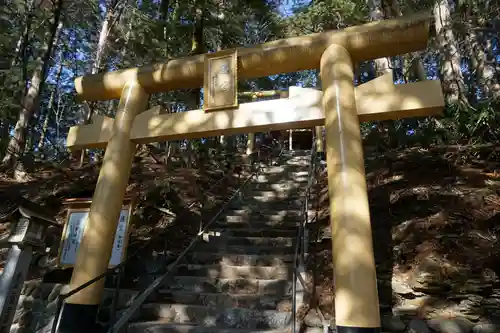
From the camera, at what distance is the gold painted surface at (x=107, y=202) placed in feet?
13.8

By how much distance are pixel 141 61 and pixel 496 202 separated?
9650mm

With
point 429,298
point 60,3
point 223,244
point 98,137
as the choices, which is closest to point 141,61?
point 60,3

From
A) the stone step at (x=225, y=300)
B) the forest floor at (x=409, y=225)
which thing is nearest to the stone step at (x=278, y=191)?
the forest floor at (x=409, y=225)

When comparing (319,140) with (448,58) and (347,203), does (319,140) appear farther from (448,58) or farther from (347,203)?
(347,203)

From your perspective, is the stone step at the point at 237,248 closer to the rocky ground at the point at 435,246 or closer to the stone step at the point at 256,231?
the stone step at the point at 256,231

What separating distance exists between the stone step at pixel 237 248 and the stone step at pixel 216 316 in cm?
143

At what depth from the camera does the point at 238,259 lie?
534 cm

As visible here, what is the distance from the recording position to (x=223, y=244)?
5973 millimetres

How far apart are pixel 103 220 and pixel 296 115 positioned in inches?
112

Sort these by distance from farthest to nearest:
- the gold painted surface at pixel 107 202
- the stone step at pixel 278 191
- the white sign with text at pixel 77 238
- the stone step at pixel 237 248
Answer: the stone step at pixel 278 191 → the stone step at pixel 237 248 → the white sign with text at pixel 77 238 → the gold painted surface at pixel 107 202

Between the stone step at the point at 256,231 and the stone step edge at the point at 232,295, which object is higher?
the stone step at the point at 256,231

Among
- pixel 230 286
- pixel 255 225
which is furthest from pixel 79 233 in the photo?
pixel 255 225

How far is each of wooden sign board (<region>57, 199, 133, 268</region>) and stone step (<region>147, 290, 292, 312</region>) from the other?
0.84 metres

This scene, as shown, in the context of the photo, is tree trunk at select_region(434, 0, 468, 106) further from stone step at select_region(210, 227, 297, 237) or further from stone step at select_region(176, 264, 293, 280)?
stone step at select_region(176, 264, 293, 280)
